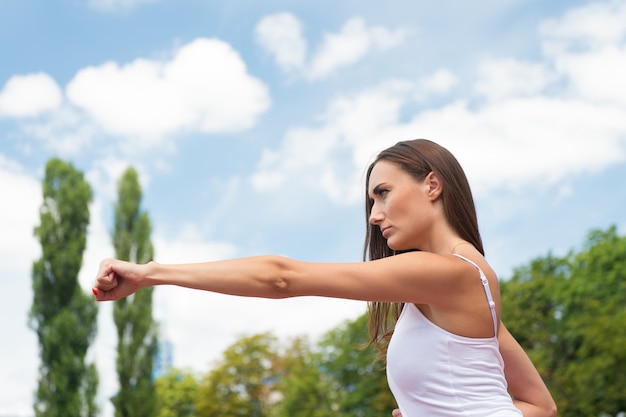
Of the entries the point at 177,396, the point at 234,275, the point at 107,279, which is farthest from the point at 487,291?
the point at 177,396

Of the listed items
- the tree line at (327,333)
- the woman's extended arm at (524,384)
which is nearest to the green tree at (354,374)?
the tree line at (327,333)

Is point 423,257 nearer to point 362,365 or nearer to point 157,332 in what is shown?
point 157,332

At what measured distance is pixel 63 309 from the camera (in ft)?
93.6

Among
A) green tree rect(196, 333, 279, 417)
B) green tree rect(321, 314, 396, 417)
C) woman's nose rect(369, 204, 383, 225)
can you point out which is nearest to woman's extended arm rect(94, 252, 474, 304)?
woman's nose rect(369, 204, 383, 225)

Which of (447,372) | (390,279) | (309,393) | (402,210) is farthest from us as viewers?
(309,393)

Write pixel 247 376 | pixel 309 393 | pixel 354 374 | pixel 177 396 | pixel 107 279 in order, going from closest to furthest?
pixel 107 279, pixel 354 374, pixel 309 393, pixel 247 376, pixel 177 396

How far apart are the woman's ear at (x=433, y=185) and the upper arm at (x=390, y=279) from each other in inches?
9.9

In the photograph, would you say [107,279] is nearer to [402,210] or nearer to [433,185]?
[402,210]

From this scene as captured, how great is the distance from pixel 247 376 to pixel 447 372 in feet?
128

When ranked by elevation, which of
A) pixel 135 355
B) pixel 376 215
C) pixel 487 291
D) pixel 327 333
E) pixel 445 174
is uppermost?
pixel 327 333

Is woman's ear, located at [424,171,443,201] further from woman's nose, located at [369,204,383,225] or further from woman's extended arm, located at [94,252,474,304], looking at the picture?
woman's extended arm, located at [94,252,474,304]

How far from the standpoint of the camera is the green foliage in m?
27.2

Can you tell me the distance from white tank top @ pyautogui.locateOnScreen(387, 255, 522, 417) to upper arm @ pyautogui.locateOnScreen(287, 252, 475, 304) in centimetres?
11

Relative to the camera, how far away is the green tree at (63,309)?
1093 inches
